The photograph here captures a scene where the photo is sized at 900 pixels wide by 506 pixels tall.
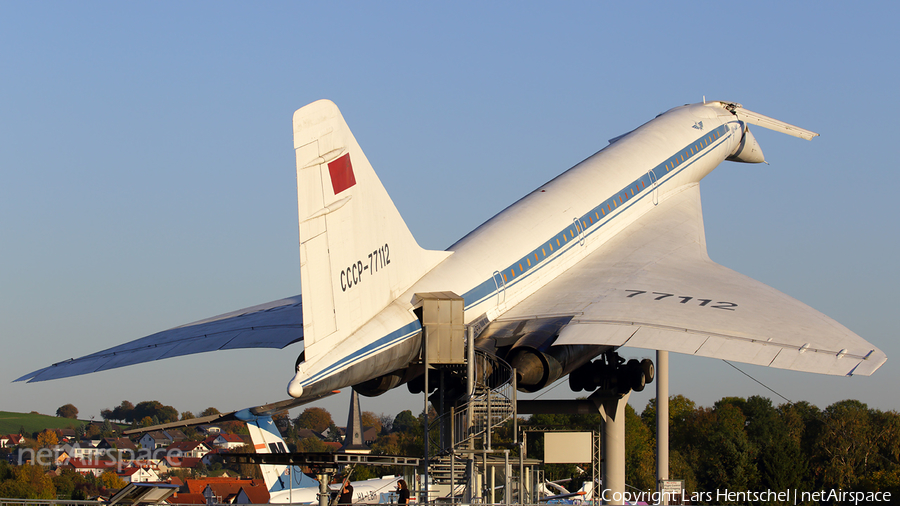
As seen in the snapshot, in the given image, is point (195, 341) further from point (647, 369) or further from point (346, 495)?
point (647, 369)

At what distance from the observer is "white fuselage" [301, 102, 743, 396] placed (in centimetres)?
1520

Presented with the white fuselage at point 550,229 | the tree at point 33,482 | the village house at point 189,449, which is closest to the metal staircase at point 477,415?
the white fuselage at point 550,229

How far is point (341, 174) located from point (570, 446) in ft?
30.5

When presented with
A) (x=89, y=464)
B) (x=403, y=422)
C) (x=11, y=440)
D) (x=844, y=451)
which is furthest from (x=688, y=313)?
(x=403, y=422)

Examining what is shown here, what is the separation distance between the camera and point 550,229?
21.7m

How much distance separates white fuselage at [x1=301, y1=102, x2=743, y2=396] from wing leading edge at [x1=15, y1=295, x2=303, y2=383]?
2662 millimetres

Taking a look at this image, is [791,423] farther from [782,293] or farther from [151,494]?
[151,494]

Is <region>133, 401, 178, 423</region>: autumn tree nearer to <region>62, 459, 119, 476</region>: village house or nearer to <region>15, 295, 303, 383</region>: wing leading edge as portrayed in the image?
<region>62, 459, 119, 476</region>: village house

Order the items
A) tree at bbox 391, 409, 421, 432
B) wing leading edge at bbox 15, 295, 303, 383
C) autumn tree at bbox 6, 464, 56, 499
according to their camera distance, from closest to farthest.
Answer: wing leading edge at bbox 15, 295, 303, 383
autumn tree at bbox 6, 464, 56, 499
tree at bbox 391, 409, 421, 432

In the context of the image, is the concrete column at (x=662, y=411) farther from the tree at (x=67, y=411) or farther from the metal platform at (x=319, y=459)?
the tree at (x=67, y=411)

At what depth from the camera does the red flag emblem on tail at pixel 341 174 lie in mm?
14445

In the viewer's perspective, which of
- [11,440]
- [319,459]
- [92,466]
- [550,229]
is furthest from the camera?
[11,440]

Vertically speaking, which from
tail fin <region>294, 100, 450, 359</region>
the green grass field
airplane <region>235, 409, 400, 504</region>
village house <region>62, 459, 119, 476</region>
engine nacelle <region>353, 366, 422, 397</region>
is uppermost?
tail fin <region>294, 100, 450, 359</region>

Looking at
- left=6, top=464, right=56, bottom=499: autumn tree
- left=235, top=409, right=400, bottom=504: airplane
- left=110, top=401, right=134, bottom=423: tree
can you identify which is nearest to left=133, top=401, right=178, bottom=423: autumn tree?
left=110, top=401, right=134, bottom=423: tree
